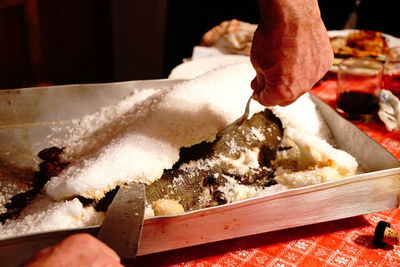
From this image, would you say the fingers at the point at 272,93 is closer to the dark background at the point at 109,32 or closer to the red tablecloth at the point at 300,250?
the red tablecloth at the point at 300,250

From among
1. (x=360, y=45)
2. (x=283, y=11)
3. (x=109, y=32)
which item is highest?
(x=283, y=11)

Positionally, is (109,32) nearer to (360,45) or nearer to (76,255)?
(360,45)

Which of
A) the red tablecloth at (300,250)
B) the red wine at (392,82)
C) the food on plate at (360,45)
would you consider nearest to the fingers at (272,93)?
the red tablecloth at (300,250)

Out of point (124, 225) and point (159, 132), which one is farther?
point (159, 132)

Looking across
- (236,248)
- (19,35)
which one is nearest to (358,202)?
(236,248)

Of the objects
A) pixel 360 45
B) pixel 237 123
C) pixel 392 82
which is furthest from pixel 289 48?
pixel 360 45

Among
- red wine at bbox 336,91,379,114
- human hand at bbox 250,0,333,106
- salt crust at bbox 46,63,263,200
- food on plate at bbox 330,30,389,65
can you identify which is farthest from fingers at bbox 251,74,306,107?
food on plate at bbox 330,30,389,65
